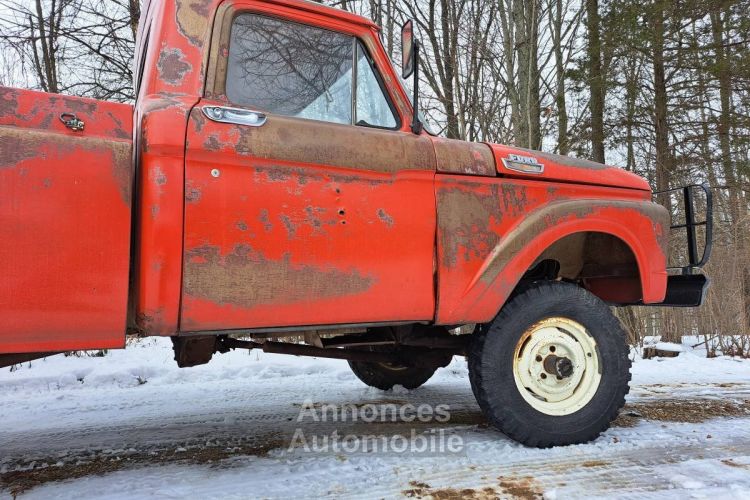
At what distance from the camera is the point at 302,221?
87.4 inches

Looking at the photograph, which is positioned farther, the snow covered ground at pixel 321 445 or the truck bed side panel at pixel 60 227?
the snow covered ground at pixel 321 445

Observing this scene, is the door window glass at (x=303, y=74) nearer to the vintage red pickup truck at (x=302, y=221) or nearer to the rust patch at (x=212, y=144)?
the vintage red pickup truck at (x=302, y=221)

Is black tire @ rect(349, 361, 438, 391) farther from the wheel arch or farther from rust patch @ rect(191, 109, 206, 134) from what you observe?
rust patch @ rect(191, 109, 206, 134)

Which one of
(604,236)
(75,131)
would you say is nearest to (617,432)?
(604,236)

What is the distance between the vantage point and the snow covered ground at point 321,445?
2.13 meters

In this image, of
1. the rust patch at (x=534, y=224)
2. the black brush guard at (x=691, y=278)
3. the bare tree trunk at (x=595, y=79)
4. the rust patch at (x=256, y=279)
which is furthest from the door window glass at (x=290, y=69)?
the bare tree trunk at (x=595, y=79)

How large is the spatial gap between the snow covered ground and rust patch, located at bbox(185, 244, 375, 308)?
2.79 feet


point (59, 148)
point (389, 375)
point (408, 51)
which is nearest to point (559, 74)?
point (389, 375)

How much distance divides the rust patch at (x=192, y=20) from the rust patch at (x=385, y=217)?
116 cm

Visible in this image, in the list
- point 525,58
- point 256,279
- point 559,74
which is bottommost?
point 256,279

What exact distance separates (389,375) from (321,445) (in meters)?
1.40

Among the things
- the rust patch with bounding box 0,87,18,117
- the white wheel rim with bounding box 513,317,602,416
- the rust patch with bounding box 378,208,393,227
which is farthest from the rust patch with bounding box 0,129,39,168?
the white wheel rim with bounding box 513,317,602,416

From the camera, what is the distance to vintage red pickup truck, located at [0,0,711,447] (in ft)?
6.11

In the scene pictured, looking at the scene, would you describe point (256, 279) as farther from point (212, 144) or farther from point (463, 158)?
point (463, 158)
